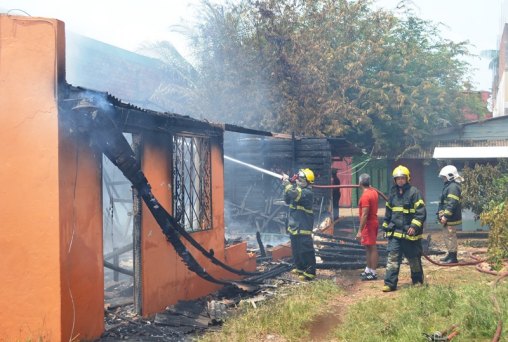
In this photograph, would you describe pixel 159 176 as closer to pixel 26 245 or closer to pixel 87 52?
pixel 26 245

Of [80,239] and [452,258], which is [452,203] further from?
[80,239]

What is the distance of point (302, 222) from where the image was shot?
920 centimetres

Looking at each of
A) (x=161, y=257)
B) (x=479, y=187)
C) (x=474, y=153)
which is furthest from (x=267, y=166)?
(x=161, y=257)

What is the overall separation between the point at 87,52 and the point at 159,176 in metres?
12.0

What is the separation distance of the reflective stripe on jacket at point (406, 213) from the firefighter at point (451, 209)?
247 cm

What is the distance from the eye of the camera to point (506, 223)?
8422mm

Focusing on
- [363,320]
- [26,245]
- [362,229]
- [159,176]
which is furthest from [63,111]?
[362,229]

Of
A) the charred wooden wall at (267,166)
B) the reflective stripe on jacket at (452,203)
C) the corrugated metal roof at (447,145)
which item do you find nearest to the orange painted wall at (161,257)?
the reflective stripe on jacket at (452,203)

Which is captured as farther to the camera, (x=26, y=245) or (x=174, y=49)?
(x=174, y=49)

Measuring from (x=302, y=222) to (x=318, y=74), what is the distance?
976 cm

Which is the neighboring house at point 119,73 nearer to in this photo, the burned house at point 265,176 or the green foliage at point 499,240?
the burned house at point 265,176

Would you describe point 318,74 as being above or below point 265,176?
above

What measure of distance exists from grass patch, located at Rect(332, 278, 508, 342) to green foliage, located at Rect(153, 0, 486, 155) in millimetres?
11712

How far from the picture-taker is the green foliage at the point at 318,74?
18.1 m
